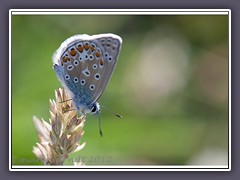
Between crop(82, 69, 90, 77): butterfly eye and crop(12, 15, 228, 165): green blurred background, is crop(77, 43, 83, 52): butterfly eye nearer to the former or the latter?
crop(82, 69, 90, 77): butterfly eye

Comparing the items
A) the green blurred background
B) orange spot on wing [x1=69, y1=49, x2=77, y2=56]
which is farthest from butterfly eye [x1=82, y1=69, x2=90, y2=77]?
the green blurred background

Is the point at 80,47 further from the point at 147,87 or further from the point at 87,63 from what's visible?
the point at 147,87

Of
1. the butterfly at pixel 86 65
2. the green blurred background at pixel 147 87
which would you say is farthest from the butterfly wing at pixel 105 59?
the green blurred background at pixel 147 87

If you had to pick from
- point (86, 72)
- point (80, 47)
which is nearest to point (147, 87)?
point (86, 72)
